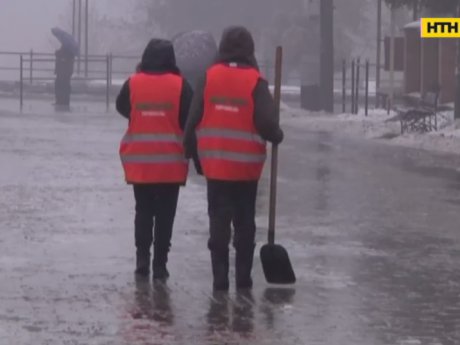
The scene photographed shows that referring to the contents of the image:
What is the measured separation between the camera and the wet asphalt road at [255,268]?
9500 mm

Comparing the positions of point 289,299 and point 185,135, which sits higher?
point 185,135

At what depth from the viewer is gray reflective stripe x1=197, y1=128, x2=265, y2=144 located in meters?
10.7

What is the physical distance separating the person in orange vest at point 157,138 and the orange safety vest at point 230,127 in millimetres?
475

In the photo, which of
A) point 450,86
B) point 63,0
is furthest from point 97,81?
point 63,0

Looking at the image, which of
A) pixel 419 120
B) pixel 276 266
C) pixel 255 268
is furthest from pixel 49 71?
pixel 276 266

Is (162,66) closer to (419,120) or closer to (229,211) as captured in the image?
(229,211)

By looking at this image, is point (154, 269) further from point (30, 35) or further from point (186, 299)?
point (30, 35)

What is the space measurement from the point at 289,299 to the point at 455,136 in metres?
17.0

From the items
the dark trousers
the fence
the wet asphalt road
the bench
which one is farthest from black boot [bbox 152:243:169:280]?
the dark trousers

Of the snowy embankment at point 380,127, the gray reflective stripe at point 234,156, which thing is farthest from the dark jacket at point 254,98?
the snowy embankment at point 380,127

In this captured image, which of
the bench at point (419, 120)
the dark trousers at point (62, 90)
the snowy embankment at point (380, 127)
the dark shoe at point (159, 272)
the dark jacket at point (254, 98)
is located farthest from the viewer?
the dark trousers at point (62, 90)

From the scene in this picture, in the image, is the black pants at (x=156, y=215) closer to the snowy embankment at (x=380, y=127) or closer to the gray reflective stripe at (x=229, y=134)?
the gray reflective stripe at (x=229, y=134)

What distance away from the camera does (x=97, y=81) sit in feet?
197

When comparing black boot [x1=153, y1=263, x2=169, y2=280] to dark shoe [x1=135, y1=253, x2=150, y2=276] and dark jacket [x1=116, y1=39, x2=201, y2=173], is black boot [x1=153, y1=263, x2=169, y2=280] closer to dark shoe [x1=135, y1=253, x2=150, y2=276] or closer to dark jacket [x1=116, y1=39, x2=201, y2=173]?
dark shoe [x1=135, y1=253, x2=150, y2=276]
